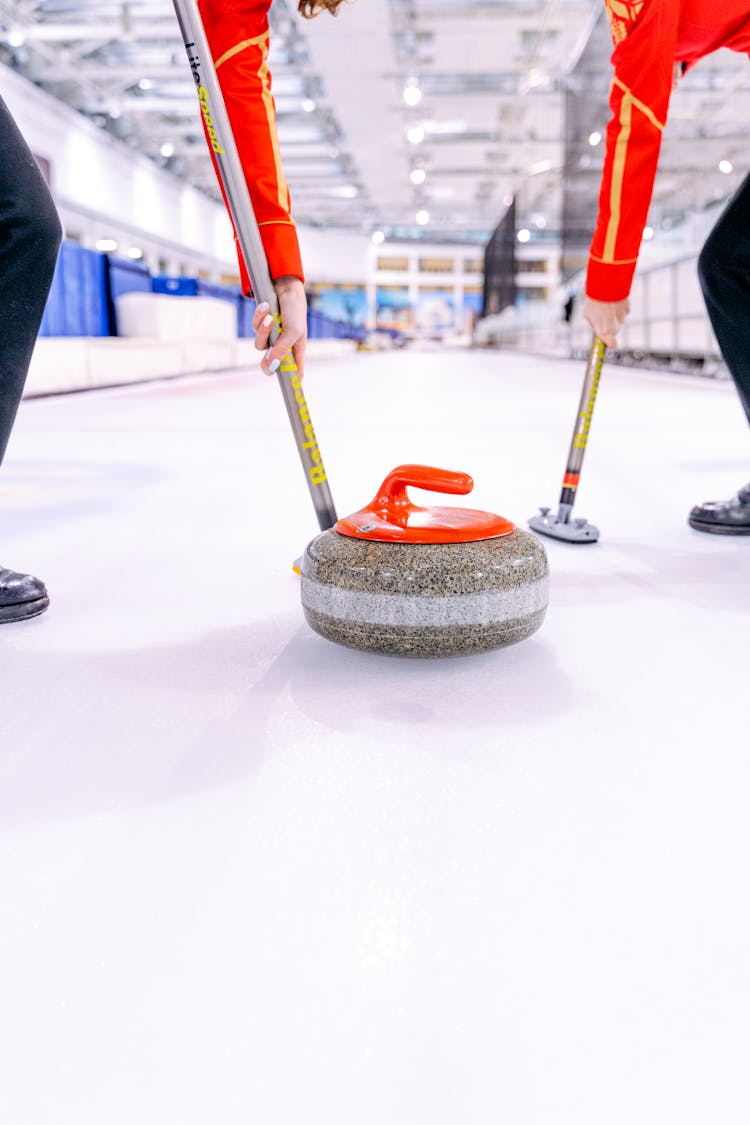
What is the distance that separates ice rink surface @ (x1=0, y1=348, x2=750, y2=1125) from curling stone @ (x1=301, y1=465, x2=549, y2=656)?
0.14ft

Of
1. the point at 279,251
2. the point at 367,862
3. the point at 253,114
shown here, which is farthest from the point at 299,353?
the point at 367,862

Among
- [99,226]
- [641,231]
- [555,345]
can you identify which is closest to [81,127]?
[99,226]

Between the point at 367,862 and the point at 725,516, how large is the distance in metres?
1.25

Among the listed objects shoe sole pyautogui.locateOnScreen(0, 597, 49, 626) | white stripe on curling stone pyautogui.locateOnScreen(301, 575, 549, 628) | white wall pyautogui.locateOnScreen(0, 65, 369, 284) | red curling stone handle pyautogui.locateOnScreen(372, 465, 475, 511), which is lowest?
shoe sole pyautogui.locateOnScreen(0, 597, 49, 626)

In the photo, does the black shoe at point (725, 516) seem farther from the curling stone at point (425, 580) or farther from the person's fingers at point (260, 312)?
the person's fingers at point (260, 312)

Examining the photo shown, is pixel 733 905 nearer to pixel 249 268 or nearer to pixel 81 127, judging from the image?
pixel 249 268

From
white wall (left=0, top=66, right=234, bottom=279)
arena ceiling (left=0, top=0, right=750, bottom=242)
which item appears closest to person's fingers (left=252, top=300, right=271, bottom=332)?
arena ceiling (left=0, top=0, right=750, bottom=242)

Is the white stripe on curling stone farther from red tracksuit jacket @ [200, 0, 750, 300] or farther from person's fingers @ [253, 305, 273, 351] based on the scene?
red tracksuit jacket @ [200, 0, 750, 300]

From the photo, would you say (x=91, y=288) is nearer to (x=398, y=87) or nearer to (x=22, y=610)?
(x=22, y=610)

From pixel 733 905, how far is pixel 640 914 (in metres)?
0.06

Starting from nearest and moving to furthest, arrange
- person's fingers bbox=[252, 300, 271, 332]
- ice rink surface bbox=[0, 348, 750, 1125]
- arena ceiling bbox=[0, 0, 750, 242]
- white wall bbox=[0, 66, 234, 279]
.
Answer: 1. ice rink surface bbox=[0, 348, 750, 1125]
2. person's fingers bbox=[252, 300, 271, 332]
3. arena ceiling bbox=[0, 0, 750, 242]
4. white wall bbox=[0, 66, 234, 279]

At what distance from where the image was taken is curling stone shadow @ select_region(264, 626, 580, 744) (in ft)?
2.68

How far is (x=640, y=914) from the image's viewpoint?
528 mm

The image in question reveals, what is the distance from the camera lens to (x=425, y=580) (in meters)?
0.88
